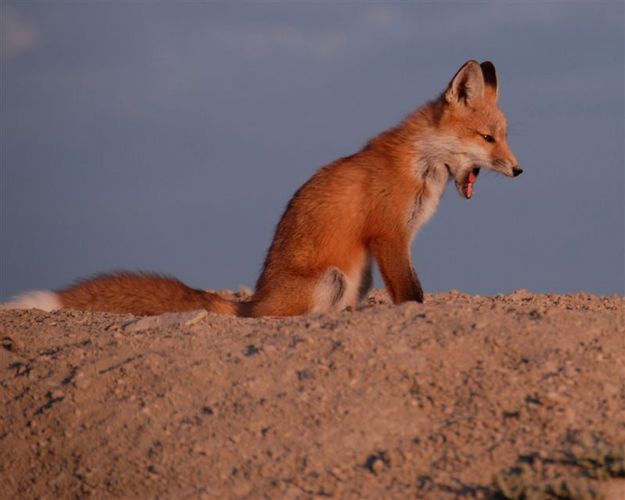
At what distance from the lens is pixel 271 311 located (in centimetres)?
935

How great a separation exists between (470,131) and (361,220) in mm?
1464

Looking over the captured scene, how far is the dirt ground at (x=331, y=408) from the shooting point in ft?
18.8

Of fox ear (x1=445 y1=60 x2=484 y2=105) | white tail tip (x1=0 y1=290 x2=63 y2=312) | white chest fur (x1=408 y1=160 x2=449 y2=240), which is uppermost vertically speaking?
fox ear (x1=445 y1=60 x2=484 y2=105)

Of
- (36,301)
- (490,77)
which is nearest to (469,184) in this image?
(490,77)

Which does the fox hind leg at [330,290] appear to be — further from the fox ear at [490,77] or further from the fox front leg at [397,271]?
the fox ear at [490,77]

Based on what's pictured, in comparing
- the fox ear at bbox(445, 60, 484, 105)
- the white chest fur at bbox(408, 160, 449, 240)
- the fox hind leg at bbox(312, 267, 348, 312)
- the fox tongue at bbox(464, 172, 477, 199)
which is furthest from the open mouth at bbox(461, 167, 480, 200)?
the fox hind leg at bbox(312, 267, 348, 312)

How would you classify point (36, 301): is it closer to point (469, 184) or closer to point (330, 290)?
point (330, 290)

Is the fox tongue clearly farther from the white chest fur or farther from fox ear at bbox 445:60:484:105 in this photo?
fox ear at bbox 445:60:484:105

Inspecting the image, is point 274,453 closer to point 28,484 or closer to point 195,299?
point 28,484

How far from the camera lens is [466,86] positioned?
32.0 feet

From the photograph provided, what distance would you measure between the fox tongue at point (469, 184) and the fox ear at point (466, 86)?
0.74 m

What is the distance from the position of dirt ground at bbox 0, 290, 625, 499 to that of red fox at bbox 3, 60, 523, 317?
149 cm

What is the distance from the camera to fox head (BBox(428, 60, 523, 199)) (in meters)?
9.66

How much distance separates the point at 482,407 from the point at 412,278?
2.98 m
